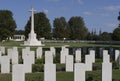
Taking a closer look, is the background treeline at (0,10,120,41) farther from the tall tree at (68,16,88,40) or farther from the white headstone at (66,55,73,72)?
the white headstone at (66,55,73,72)

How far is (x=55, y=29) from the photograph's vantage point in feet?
351

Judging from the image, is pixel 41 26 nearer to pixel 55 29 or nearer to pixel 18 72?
pixel 55 29

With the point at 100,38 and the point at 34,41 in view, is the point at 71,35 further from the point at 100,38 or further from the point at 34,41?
the point at 34,41

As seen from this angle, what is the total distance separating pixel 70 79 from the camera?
1259 centimetres

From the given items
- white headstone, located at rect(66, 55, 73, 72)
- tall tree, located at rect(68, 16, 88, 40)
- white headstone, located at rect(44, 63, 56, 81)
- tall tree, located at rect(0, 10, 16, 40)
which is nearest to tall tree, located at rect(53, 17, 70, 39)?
tall tree, located at rect(68, 16, 88, 40)

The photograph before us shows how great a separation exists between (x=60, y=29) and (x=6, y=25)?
25.4m

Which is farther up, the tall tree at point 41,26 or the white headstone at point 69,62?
the tall tree at point 41,26

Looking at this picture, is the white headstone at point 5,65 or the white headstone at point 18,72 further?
the white headstone at point 5,65

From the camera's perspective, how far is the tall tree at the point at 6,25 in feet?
268

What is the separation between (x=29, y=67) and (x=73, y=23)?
98.3m

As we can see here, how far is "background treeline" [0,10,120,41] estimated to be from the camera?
83062 millimetres

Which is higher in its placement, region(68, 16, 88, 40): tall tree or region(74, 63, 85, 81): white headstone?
region(68, 16, 88, 40): tall tree

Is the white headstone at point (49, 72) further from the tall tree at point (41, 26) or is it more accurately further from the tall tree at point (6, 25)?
→ the tall tree at point (41, 26)

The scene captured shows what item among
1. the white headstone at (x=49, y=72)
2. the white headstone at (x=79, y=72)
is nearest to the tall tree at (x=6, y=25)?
the white headstone at (x=49, y=72)
